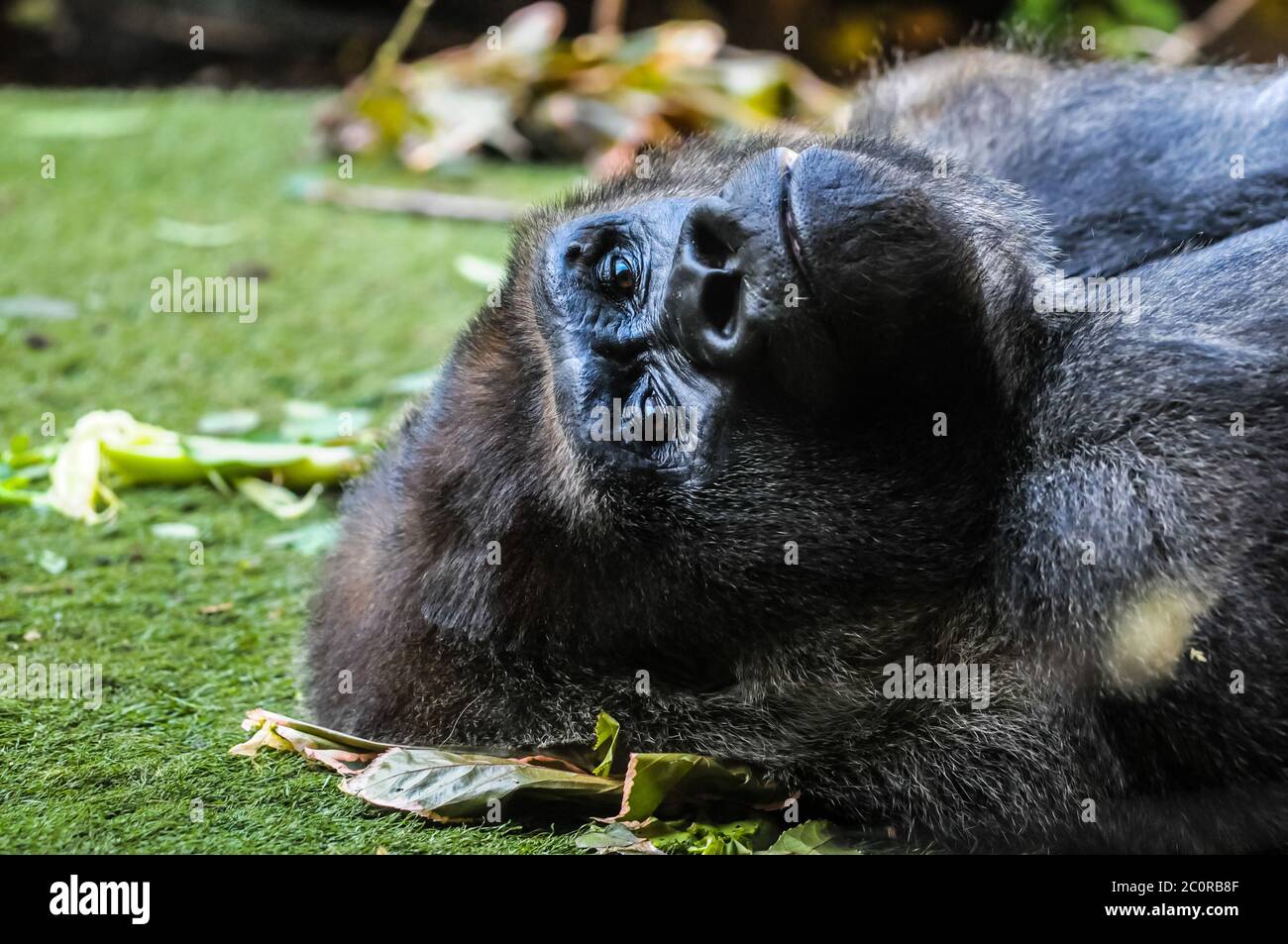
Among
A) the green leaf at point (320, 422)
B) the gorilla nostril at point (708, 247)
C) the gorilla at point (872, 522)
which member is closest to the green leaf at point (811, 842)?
the gorilla at point (872, 522)

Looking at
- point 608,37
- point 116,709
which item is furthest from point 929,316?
point 608,37

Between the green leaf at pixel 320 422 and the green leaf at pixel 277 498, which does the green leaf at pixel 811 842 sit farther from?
the green leaf at pixel 320 422

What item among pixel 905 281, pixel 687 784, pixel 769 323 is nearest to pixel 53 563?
pixel 687 784

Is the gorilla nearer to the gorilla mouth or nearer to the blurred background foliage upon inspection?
the gorilla mouth

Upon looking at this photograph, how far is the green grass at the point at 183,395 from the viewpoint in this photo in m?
2.53

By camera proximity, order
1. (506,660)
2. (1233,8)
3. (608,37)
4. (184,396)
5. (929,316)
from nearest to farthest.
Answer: (929,316), (506,660), (184,396), (608,37), (1233,8)

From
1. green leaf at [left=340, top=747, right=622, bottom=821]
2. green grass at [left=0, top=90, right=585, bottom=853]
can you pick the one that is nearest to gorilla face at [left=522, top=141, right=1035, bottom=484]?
green leaf at [left=340, top=747, right=622, bottom=821]

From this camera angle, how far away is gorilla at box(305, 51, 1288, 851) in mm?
2352

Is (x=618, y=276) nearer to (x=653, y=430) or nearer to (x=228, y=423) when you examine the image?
(x=653, y=430)

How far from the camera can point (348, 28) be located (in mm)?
12078

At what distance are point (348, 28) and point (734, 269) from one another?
10.5 meters
